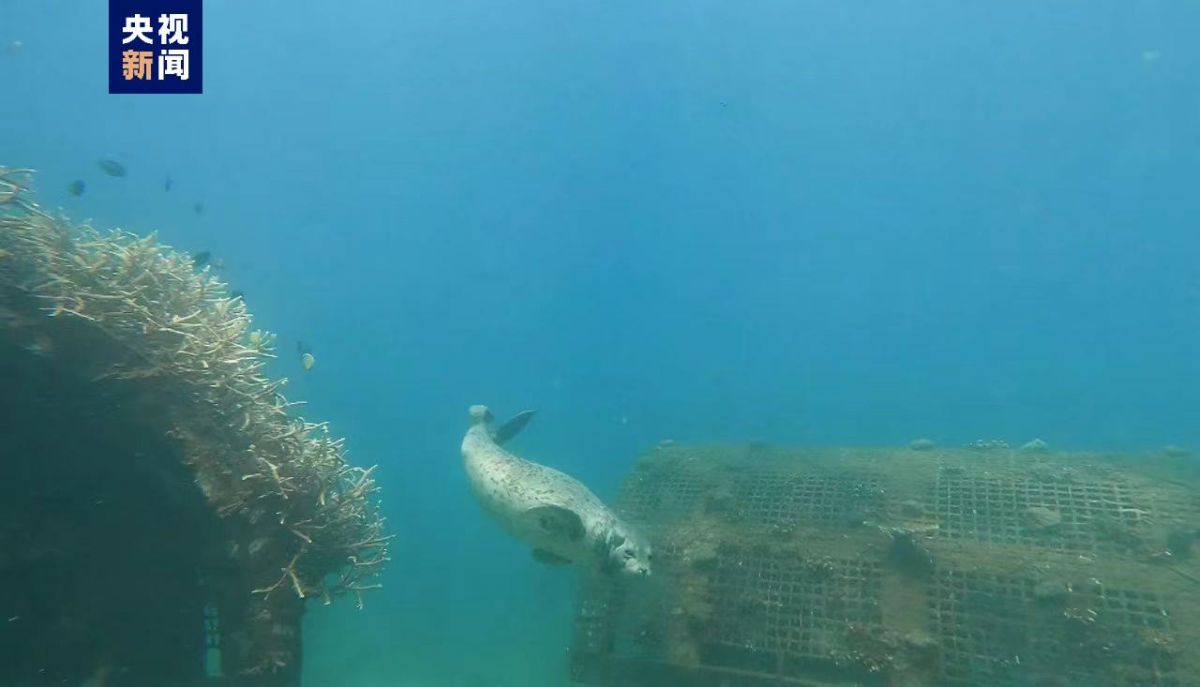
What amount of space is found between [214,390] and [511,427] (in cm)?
515

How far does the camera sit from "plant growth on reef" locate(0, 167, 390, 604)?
4.85 meters

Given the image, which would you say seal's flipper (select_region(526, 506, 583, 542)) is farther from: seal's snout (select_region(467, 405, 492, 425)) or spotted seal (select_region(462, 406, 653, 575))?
seal's snout (select_region(467, 405, 492, 425))

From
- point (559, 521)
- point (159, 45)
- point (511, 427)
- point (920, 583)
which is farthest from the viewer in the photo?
point (159, 45)

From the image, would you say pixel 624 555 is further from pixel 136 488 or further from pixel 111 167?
pixel 111 167

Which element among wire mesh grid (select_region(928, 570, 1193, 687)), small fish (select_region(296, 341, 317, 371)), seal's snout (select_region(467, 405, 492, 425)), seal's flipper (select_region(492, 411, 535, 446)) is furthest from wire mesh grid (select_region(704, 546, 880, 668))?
small fish (select_region(296, 341, 317, 371))

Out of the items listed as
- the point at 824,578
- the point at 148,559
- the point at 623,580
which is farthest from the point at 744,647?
the point at 148,559

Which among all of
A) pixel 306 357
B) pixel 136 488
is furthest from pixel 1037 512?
pixel 306 357

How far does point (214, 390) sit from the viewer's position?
527 cm

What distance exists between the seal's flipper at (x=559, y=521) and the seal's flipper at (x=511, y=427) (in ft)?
7.44

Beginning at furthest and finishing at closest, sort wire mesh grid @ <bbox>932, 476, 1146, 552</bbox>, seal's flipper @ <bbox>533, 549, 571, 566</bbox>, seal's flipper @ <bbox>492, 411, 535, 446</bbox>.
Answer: seal's flipper @ <bbox>492, 411, 535, 446</bbox> < seal's flipper @ <bbox>533, 549, 571, 566</bbox> < wire mesh grid @ <bbox>932, 476, 1146, 552</bbox>

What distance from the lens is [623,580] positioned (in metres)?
7.56

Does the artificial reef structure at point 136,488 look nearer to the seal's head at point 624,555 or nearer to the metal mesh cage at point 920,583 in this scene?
the seal's head at point 624,555

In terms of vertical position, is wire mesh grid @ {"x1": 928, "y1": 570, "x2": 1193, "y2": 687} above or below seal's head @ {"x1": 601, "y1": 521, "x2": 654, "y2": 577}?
below

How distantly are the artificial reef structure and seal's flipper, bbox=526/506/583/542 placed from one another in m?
2.34
